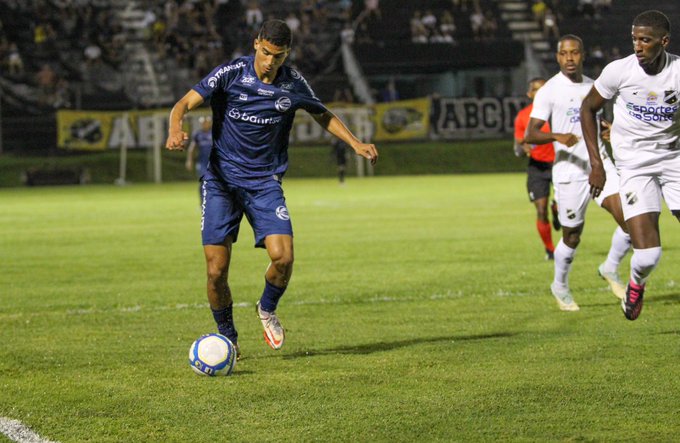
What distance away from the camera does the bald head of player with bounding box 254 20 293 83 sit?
784cm

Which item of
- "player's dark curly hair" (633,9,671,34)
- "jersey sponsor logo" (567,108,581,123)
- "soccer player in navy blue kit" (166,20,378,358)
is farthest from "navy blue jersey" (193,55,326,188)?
"jersey sponsor logo" (567,108,581,123)

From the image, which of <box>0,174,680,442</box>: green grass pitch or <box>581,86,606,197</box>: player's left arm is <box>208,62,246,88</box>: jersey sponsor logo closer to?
<box>0,174,680,442</box>: green grass pitch

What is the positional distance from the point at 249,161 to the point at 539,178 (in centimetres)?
811

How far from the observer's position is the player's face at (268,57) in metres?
7.88

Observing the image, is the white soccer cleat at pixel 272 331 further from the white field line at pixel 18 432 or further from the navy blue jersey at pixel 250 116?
the white field line at pixel 18 432

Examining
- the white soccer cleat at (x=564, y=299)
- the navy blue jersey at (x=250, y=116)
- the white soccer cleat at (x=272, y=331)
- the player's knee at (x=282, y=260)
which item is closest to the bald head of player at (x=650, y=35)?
the navy blue jersey at (x=250, y=116)

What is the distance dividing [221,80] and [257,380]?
83.8 inches

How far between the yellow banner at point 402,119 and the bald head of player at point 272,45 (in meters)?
37.7

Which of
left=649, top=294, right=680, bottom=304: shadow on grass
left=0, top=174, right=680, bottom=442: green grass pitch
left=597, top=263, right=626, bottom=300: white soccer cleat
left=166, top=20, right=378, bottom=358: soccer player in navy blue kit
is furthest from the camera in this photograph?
left=597, top=263, right=626, bottom=300: white soccer cleat

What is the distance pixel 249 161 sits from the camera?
8227 millimetres

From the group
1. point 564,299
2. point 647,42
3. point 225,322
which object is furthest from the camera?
point 564,299

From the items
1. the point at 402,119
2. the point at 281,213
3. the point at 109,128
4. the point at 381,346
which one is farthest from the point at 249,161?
the point at 402,119

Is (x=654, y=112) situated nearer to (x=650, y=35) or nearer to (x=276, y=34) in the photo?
(x=650, y=35)

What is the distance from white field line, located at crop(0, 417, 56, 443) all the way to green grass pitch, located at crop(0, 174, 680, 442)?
0.23 ft
